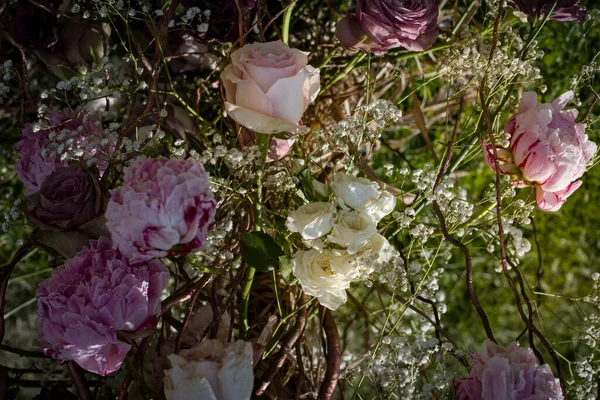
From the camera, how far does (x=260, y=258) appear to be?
0.51m

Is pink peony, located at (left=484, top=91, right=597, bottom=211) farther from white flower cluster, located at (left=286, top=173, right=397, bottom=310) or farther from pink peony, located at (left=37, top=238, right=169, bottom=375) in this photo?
pink peony, located at (left=37, top=238, right=169, bottom=375)

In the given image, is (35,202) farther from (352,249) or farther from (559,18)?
(559,18)

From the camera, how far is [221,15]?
604 mm

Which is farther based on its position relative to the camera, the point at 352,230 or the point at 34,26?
the point at 34,26

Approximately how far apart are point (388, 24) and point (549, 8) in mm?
144

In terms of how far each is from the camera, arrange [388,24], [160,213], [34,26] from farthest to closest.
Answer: [34,26]
[388,24]
[160,213]

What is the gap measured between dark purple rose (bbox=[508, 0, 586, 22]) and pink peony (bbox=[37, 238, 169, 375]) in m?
0.39

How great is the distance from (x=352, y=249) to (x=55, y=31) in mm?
440

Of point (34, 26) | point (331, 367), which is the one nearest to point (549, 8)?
point (331, 367)

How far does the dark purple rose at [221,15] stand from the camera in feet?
1.97

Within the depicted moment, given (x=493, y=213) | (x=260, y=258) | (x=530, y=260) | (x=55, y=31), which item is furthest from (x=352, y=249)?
(x=530, y=260)

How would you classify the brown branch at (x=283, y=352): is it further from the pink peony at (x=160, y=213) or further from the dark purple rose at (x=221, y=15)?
the dark purple rose at (x=221, y=15)

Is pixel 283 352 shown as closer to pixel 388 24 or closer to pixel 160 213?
pixel 160 213

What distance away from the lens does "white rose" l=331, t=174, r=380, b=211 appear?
1.55ft
